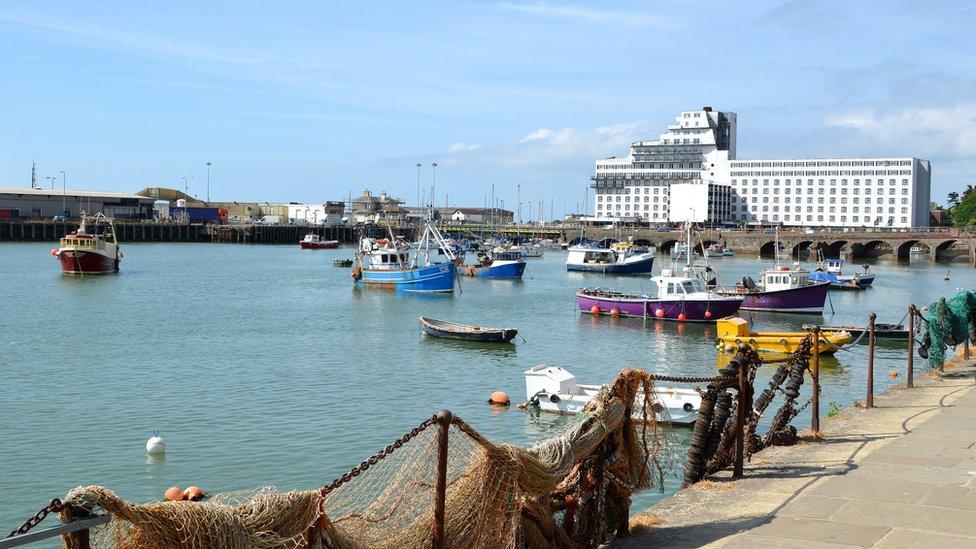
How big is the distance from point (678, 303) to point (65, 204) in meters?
131

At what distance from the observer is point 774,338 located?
33.9m

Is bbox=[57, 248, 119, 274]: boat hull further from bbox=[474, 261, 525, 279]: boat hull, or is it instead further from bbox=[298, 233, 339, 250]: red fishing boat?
bbox=[298, 233, 339, 250]: red fishing boat

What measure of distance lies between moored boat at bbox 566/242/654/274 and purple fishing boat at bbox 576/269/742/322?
43.0m

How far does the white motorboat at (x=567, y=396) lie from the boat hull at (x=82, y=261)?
59.3 metres

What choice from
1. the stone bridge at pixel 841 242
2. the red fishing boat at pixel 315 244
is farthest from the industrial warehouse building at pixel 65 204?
the stone bridge at pixel 841 242

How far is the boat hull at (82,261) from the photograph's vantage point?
7450 cm

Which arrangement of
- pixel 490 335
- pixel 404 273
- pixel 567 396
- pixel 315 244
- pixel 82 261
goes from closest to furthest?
pixel 567 396
pixel 490 335
pixel 404 273
pixel 82 261
pixel 315 244

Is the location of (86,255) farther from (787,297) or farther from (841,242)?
(841,242)

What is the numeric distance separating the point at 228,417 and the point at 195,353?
12.5 m

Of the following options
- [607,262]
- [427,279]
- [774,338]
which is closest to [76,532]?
[774,338]

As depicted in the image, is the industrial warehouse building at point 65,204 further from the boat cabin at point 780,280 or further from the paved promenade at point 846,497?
the paved promenade at point 846,497

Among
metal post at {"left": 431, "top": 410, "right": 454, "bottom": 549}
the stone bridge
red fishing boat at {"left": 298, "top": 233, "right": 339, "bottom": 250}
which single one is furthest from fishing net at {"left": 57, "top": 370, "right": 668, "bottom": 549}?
red fishing boat at {"left": 298, "top": 233, "right": 339, "bottom": 250}

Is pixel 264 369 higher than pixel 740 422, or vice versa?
pixel 740 422

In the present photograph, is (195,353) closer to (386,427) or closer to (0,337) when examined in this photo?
A: (0,337)
